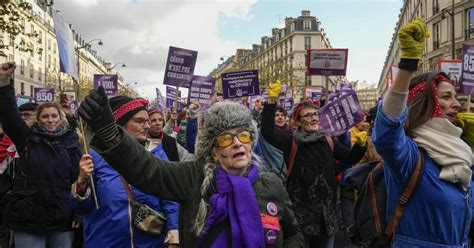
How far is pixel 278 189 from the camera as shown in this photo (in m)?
2.55

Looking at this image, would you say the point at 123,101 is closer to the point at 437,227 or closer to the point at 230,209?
the point at 230,209

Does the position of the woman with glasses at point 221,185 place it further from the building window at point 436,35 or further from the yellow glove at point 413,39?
the building window at point 436,35

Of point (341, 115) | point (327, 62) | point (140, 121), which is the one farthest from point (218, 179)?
point (327, 62)

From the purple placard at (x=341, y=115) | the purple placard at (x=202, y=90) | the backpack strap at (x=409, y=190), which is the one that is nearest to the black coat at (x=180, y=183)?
the backpack strap at (x=409, y=190)

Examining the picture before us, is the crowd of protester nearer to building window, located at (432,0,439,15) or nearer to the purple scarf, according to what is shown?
the purple scarf

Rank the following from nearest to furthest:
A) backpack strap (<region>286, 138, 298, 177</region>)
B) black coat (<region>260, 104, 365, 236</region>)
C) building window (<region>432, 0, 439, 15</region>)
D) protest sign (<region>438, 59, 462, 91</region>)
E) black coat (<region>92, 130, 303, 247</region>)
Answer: black coat (<region>92, 130, 303, 247</region>), black coat (<region>260, 104, 365, 236</region>), backpack strap (<region>286, 138, 298, 177</region>), protest sign (<region>438, 59, 462, 91</region>), building window (<region>432, 0, 439, 15</region>)

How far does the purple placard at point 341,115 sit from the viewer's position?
610 centimetres

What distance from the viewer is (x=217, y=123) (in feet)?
8.13

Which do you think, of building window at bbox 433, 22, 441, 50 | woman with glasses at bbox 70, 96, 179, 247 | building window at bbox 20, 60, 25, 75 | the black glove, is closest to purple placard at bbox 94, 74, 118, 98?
woman with glasses at bbox 70, 96, 179, 247

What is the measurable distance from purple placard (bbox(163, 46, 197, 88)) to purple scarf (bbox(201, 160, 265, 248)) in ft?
22.8

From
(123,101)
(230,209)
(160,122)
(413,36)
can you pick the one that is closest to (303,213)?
(160,122)

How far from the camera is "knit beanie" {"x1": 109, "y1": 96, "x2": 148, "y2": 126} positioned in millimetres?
3600

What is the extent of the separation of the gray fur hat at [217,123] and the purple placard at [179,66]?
6.70 m

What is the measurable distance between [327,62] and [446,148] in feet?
20.7
